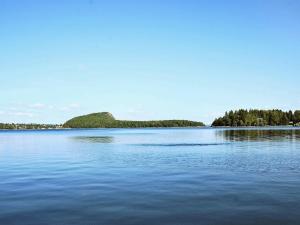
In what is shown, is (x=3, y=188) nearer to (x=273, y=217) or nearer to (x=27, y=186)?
(x=27, y=186)

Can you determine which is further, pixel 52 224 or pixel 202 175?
pixel 202 175

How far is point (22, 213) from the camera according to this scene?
19828mm

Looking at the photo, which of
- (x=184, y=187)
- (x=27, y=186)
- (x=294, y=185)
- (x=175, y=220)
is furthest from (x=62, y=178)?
(x=294, y=185)

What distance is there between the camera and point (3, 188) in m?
27.9

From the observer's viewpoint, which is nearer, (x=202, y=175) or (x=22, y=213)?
(x=22, y=213)

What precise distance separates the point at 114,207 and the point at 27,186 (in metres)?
10.9

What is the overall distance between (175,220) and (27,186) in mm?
15219

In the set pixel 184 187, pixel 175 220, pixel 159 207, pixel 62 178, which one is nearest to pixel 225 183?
pixel 184 187

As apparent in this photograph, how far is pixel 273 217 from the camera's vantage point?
18.5 m

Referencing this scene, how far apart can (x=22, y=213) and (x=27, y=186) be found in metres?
9.43

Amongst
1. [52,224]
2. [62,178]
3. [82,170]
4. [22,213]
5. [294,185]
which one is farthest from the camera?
[82,170]

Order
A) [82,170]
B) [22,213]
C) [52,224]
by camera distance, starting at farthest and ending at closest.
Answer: [82,170] < [22,213] < [52,224]

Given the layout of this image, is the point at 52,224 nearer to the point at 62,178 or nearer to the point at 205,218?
the point at 205,218

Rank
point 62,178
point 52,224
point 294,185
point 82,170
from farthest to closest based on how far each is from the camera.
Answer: point 82,170 < point 62,178 < point 294,185 < point 52,224
